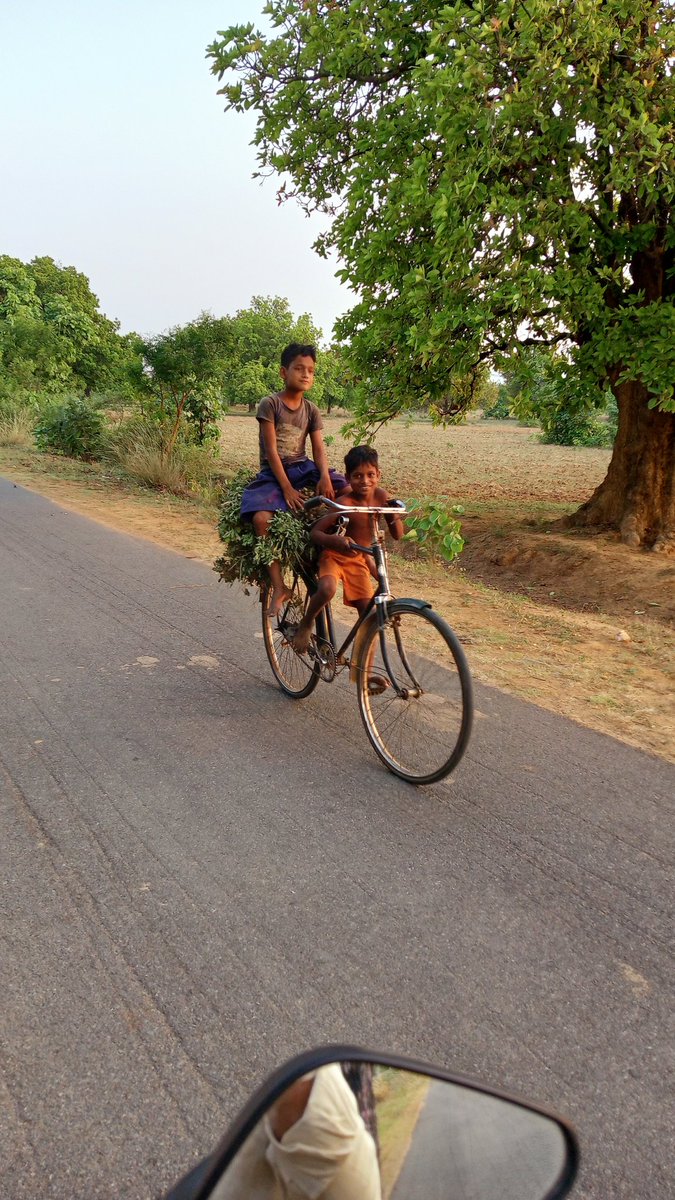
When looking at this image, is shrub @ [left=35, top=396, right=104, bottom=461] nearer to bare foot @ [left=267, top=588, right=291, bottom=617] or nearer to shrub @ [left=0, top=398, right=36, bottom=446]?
shrub @ [left=0, top=398, right=36, bottom=446]

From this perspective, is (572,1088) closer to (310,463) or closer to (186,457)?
(310,463)

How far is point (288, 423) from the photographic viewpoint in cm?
489

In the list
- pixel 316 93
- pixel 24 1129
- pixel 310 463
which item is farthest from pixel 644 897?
pixel 316 93

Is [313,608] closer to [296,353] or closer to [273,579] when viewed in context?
[273,579]

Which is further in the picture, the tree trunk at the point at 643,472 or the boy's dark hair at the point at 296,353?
the tree trunk at the point at 643,472

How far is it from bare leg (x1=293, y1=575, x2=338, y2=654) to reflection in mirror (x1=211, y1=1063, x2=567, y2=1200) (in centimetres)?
350

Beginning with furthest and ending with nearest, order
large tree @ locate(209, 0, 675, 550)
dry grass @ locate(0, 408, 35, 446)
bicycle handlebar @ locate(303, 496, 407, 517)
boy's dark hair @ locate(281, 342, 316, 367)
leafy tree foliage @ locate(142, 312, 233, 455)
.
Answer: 1. dry grass @ locate(0, 408, 35, 446)
2. leafy tree foliage @ locate(142, 312, 233, 455)
3. large tree @ locate(209, 0, 675, 550)
4. boy's dark hair @ locate(281, 342, 316, 367)
5. bicycle handlebar @ locate(303, 496, 407, 517)

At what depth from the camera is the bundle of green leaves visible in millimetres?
4676

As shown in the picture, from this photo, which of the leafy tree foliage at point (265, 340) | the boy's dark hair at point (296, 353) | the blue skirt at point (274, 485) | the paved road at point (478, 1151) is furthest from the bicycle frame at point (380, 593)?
the leafy tree foliage at point (265, 340)

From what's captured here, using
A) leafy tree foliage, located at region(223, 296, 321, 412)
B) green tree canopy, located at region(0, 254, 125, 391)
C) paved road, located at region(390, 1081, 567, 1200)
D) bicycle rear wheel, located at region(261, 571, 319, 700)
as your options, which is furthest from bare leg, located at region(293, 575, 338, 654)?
leafy tree foliage, located at region(223, 296, 321, 412)

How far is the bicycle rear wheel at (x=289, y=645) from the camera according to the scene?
196 inches

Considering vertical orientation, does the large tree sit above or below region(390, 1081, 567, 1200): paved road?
above

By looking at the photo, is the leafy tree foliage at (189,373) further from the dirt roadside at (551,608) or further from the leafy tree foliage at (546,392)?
the leafy tree foliage at (546,392)

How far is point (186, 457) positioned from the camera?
1638cm
